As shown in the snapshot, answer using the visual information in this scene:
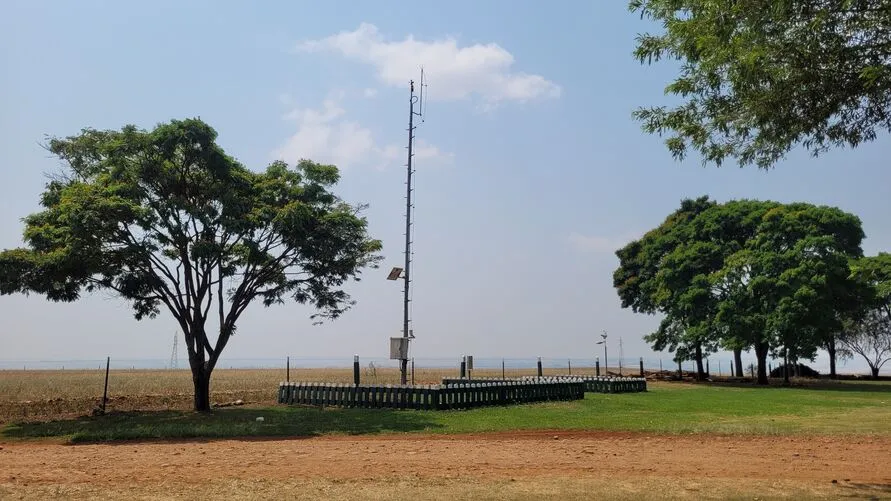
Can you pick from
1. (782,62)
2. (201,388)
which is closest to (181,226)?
(201,388)

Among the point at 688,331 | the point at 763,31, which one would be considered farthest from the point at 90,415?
the point at 688,331

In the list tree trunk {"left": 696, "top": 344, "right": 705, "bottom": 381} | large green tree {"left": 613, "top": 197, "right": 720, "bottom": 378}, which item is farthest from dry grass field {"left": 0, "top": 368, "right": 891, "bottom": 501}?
tree trunk {"left": 696, "top": 344, "right": 705, "bottom": 381}

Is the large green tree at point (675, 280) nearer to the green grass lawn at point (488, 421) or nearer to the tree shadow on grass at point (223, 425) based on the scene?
the green grass lawn at point (488, 421)

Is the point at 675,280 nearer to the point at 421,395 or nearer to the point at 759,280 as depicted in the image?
the point at 759,280

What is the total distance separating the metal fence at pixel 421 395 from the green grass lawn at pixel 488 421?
2.30ft

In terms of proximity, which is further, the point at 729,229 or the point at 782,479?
the point at 729,229

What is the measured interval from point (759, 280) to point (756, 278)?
387 millimetres

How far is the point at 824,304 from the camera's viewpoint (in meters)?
35.2

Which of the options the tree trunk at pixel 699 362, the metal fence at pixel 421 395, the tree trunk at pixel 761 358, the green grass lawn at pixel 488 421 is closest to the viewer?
the green grass lawn at pixel 488 421

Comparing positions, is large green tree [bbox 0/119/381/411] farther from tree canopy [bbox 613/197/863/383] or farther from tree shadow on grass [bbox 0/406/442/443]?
tree canopy [bbox 613/197/863/383]

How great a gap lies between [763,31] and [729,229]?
38.9 m

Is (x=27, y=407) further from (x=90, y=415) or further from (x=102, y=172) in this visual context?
(x=102, y=172)

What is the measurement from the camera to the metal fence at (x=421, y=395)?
66.2 feet

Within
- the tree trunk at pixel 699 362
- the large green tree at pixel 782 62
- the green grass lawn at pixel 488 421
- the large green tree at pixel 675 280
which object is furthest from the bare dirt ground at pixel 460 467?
the tree trunk at pixel 699 362
